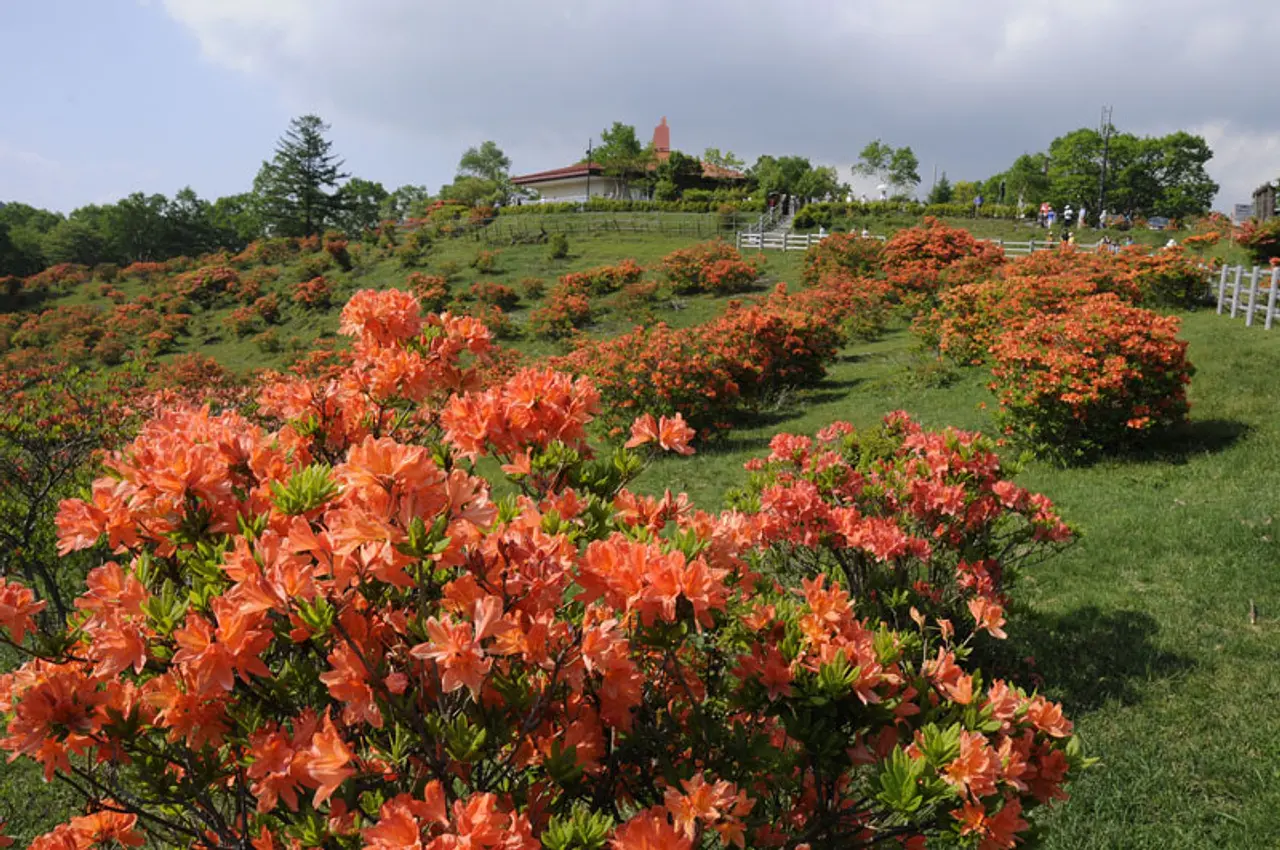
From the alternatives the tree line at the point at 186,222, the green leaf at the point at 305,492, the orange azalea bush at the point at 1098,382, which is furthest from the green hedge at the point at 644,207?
the green leaf at the point at 305,492

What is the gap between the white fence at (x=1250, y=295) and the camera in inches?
477

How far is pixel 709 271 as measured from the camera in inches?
931

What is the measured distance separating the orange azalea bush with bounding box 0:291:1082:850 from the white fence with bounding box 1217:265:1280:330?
13.9 m

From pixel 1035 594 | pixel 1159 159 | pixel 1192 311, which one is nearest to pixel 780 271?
pixel 1192 311

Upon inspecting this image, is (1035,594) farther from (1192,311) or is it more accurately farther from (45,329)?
(45,329)

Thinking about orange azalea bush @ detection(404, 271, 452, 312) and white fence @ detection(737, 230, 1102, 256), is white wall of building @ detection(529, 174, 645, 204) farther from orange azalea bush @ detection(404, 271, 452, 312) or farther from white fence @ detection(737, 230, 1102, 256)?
orange azalea bush @ detection(404, 271, 452, 312)

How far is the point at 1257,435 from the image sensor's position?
7.97 m

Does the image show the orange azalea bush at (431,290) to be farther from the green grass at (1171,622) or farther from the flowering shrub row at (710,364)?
the green grass at (1171,622)

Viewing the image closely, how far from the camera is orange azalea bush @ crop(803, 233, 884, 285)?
2266cm

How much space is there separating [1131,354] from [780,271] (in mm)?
18584

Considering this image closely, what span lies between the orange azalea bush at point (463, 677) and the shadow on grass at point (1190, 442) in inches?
298

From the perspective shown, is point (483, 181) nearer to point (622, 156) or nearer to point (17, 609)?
point (622, 156)

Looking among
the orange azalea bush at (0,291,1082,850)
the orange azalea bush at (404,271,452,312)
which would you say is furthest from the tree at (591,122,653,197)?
the orange azalea bush at (0,291,1082,850)

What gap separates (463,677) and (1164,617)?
5361mm
